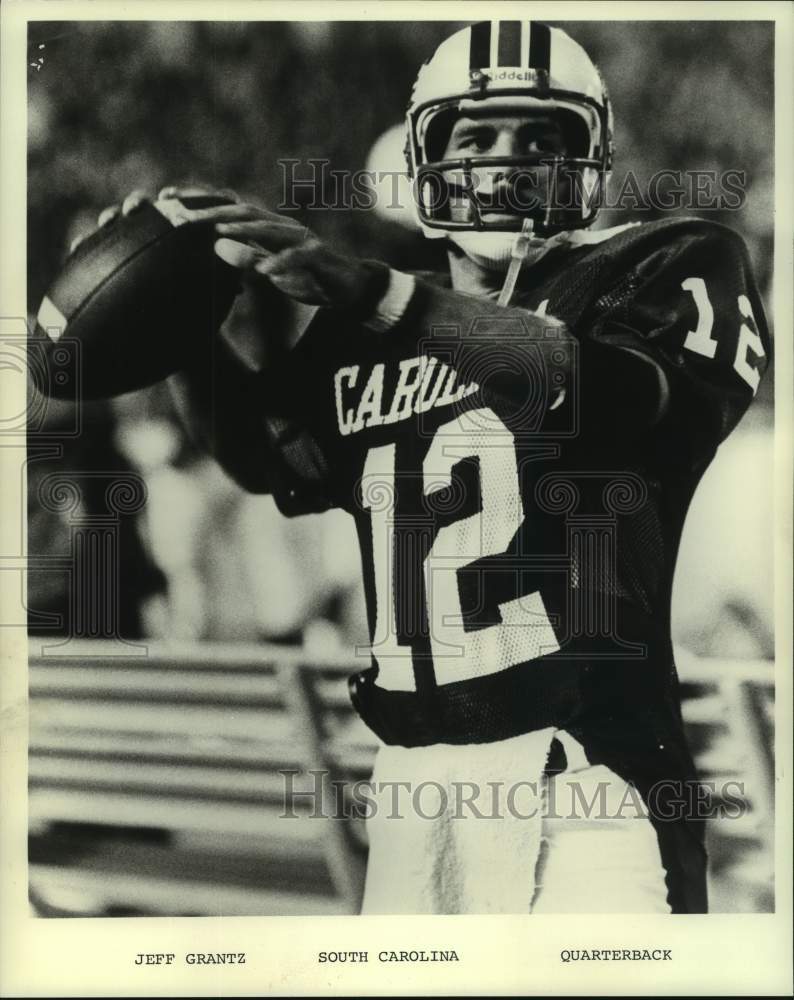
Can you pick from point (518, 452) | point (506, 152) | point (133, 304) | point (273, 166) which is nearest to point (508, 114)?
point (506, 152)

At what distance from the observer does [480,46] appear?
216 cm

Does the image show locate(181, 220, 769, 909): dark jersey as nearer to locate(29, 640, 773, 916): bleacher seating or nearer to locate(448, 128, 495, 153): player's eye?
locate(29, 640, 773, 916): bleacher seating

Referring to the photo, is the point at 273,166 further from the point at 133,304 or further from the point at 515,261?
the point at 515,261

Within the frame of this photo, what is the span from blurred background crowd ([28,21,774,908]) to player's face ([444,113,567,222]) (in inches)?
4.6

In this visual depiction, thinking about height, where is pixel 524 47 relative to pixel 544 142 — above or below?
above

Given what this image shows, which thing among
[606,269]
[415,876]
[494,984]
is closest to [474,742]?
[415,876]

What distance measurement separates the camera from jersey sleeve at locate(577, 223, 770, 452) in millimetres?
2137

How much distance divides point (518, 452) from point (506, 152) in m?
0.54

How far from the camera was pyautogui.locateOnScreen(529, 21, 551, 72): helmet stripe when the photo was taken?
7.06 ft

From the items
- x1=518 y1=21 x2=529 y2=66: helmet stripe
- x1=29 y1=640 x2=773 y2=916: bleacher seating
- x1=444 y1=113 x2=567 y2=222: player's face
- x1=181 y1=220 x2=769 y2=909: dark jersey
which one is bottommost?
x1=29 y1=640 x2=773 y2=916: bleacher seating

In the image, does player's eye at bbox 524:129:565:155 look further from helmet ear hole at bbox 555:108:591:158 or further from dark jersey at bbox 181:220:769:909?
dark jersey at bbox 181:220:769:909

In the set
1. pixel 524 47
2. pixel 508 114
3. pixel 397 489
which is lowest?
pixel 397 489

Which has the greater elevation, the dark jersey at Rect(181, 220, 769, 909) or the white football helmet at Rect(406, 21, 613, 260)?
the white football helmet at Rect(406, 21, 613, 260)

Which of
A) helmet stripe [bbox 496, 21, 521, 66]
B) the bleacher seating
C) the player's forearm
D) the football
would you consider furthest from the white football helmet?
the bleacher seating
